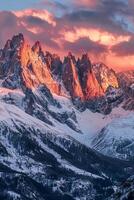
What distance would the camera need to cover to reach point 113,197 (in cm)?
12069

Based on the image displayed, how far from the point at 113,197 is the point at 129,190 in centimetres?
515

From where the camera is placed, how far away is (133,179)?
122 m

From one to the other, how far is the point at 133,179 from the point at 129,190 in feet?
19.7

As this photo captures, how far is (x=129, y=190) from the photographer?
4569 inches

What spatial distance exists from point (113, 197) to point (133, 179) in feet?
12.4
